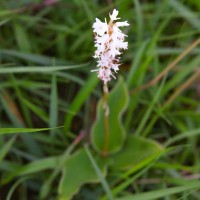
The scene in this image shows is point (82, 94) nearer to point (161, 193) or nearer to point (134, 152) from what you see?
point (134, 152)

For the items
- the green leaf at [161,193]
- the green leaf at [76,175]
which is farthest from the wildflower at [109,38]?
the green leaf at [76,175]

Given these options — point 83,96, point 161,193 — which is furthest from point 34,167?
point 161,193

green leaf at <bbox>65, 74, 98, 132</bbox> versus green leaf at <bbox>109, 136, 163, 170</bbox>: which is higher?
green leaf at <bbox>65, 74, 98, 132</bbox>

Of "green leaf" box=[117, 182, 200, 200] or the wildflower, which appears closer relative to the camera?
the wildflower

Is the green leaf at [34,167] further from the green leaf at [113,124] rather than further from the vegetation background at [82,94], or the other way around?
the green leaf at [113,124]

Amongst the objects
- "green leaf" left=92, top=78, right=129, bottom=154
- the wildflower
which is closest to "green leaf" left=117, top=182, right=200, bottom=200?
"green leaf" left=92, top=78, right=129, bottom=154

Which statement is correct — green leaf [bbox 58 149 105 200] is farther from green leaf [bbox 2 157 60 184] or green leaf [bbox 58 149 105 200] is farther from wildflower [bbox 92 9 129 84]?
wildflower [bbox 92 9 129 84]

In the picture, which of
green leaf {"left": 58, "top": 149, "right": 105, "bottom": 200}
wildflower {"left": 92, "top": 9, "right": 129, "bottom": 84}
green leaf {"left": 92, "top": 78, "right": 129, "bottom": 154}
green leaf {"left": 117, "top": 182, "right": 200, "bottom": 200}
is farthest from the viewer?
green leaf {"left": 92, "top": 78, "right": 129, "bottom": 154}

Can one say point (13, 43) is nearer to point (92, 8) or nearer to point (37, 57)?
point (37, 57)
